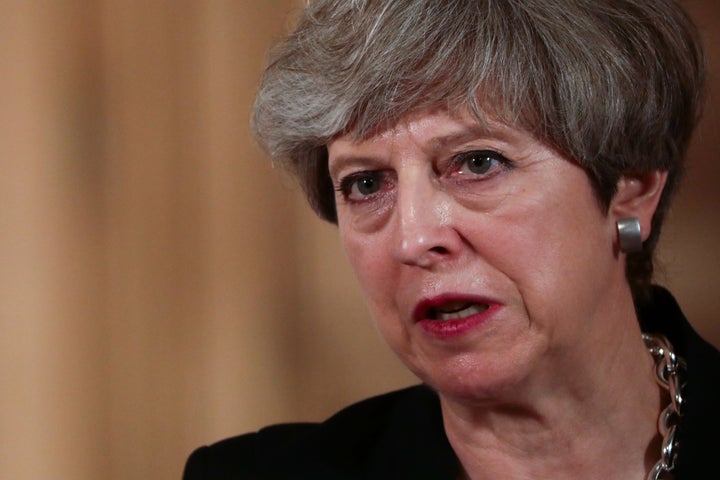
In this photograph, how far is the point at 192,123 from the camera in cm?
213

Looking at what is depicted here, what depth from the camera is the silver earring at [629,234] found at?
1.46 meters

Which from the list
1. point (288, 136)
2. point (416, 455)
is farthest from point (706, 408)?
point (288, 136)

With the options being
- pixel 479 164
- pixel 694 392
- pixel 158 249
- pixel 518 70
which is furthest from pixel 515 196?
pixel 158 249

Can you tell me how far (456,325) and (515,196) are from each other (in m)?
0.20

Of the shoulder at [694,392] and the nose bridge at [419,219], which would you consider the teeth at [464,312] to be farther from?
the shoulder at [694,392]

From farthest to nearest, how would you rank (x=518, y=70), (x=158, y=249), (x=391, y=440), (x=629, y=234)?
(x=158, y=249) < (x=391, y=440) < (x=629, y=234) < (x=518, y=70)

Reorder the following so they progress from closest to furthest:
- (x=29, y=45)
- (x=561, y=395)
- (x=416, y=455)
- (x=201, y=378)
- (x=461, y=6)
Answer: (x=461, y=6)
(x=561, y=395)
(x=416, y=455)
(x=29, y=45)
(x=201, y=378)

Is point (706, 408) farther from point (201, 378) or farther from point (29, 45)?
point (29, 45)

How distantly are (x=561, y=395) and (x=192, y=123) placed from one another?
104 cm

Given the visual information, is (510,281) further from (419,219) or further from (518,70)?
(518,70)

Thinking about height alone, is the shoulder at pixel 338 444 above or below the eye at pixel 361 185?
below

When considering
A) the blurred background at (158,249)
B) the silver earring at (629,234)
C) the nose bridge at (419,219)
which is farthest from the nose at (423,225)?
the blurred background at (158,249)

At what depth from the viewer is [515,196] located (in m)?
1.39

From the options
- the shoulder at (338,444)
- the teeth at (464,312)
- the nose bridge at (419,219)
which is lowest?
the shoulder at (338,444)
